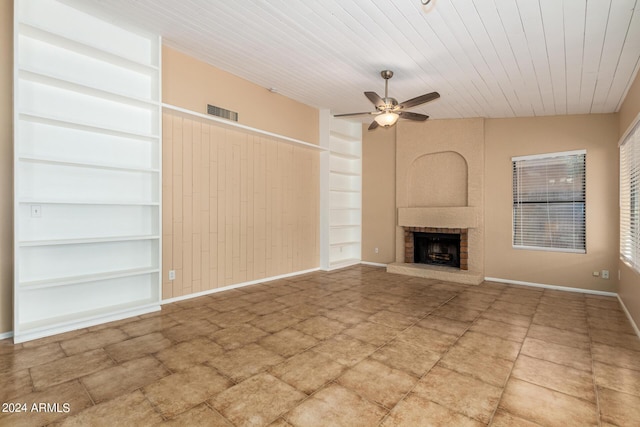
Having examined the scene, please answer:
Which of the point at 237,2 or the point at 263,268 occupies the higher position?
the point at 237,2

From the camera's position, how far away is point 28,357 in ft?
8.44

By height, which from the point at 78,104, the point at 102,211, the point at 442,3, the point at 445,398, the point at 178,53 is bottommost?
the point at 445,398

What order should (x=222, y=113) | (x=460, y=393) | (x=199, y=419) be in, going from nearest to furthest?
(x=199, y=419), (x=460, y=393), (x=222, y=113)

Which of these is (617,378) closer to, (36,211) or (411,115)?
(411,115)

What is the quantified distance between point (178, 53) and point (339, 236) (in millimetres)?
4424

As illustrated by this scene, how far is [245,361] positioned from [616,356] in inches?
124

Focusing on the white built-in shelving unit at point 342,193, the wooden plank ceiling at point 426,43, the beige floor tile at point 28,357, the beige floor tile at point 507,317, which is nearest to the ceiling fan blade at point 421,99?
the wooden plank ceiling at point 426,43

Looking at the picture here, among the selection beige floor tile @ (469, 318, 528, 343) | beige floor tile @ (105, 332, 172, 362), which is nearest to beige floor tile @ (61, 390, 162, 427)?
beige floor tile @ (105, 332, 172, 362)

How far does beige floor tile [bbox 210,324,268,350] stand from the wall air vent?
291 centimetres

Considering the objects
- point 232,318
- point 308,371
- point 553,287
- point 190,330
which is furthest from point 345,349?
point 553,287

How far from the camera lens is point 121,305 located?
3545 millimetres

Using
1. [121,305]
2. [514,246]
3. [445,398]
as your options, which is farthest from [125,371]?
[514,246]

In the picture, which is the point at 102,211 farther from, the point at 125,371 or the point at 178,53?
the point at 178,53

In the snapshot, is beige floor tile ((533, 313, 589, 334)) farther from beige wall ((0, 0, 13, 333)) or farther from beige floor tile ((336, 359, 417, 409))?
beige wall ((0, 0, 13, 333))
